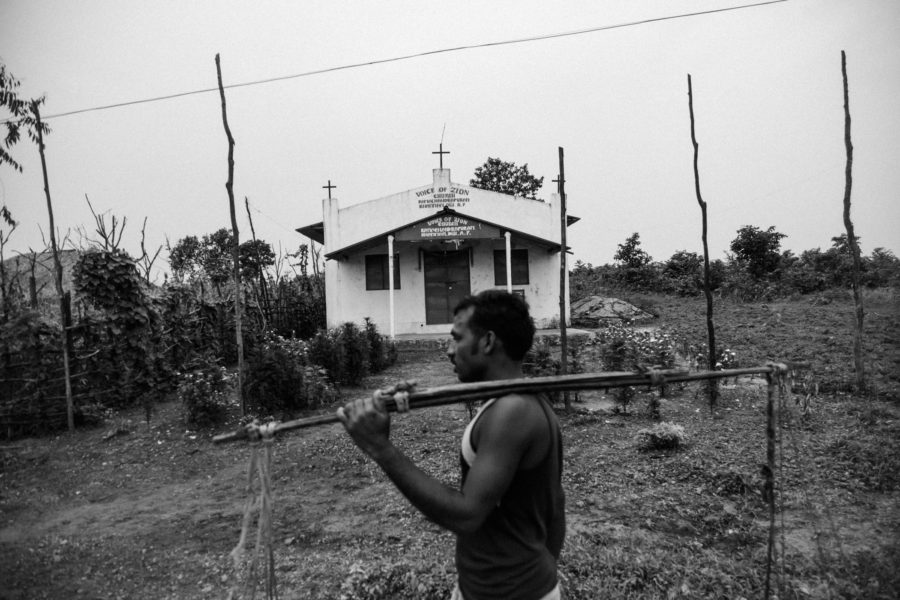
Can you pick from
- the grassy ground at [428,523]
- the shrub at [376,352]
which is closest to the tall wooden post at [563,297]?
the grassy ground at [428,523]

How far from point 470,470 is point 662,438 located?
17.9 feet

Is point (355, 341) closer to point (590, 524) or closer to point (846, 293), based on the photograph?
point (590, 524)

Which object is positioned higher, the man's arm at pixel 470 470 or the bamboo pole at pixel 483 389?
the bamboo pole at pixel 483 389

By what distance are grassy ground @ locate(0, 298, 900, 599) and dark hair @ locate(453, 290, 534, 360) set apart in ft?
6.46

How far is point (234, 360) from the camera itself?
41.8 feet

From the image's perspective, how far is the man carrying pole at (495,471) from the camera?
146cm

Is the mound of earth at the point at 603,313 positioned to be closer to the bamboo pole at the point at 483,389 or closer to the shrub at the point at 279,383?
the shrub at the point at 279,383

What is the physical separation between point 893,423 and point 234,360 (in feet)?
42.7

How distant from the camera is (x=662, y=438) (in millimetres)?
6168

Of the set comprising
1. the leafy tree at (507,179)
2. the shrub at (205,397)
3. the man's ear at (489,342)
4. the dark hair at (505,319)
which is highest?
the leafy tree at (507,179)

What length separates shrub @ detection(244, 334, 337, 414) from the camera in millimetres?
8211

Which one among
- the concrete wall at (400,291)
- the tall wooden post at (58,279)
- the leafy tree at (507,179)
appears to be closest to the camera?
the tall wooden post at (58,279)

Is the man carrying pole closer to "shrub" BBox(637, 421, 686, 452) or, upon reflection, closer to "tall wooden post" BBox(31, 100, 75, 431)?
"shrub" BBox(637, 421, 686, 452)

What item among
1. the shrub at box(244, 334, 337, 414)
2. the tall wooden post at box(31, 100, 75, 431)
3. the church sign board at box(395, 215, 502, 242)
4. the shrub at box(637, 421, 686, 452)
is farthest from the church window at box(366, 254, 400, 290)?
the shrub at box(637, 421, 686, 452)
